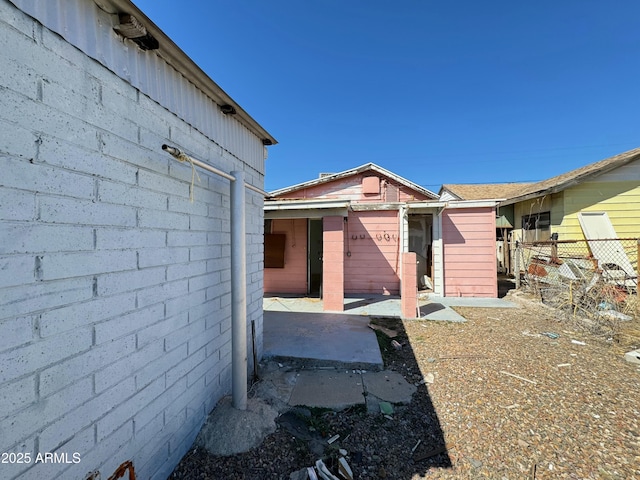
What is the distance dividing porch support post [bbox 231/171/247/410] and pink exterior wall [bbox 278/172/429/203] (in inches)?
303

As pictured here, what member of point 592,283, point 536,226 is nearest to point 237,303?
point 592,283

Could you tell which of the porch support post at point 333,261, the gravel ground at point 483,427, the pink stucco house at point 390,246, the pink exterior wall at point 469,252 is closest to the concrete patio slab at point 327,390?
the gravel ground at point 483,427

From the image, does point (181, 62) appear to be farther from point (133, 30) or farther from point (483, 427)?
point (483, 427)

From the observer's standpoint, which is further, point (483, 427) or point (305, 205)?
point (305, 205)

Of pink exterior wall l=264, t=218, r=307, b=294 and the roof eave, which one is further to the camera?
pink exterior wall l=264, t=218, r=307, b=294

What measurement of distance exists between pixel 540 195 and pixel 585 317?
4903 mm

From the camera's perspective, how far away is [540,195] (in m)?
8.70

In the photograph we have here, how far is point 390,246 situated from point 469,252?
7.45 ft

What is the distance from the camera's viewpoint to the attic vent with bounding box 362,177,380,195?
1002 cm

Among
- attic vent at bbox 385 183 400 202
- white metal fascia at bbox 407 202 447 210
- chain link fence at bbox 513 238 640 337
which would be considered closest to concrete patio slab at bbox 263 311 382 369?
white metal fascia at bbox 407 202 447 210

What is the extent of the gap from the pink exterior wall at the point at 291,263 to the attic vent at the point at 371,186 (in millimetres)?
3088

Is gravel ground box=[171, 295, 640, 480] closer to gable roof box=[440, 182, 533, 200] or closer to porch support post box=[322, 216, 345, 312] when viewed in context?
porch support post box=[322, 216, 345, 312]

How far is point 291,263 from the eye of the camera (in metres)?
8.66

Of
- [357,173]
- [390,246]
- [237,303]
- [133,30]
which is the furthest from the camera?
[357,173]
